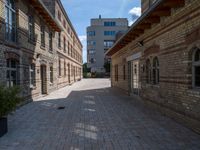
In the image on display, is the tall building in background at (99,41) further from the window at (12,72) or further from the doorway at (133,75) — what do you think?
the window at (12,72)

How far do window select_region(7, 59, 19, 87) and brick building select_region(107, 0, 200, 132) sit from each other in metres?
5.87

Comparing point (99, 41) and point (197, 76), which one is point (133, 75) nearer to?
point (197, 76)

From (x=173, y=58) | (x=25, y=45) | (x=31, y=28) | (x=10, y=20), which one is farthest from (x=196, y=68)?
(x=31, y=28)

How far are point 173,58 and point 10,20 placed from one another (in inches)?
292

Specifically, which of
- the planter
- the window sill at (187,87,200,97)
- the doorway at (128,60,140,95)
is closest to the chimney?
the doorway at (128,60,140,95)

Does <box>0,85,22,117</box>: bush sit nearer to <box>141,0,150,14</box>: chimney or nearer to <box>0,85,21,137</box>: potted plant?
<box>0,85,21,137</box>: potted plant

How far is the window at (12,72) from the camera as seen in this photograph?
11.0 metres

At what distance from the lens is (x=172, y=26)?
329 inches

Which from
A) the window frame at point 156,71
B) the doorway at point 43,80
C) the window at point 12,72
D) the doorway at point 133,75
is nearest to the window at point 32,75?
the window at point 12,72

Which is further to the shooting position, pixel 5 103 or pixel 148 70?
pixel 148 70

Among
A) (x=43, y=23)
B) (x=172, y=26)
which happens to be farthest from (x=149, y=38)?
(x=43, y=23)

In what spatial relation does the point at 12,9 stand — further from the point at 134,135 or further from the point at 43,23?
the point at 134,135

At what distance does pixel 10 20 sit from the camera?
37.1 ft

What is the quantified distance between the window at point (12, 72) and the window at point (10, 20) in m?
1.05
